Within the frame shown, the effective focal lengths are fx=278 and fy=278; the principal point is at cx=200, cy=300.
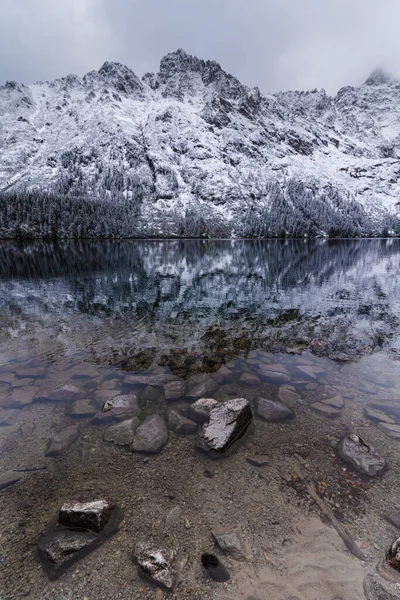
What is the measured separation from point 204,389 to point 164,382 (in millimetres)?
1981

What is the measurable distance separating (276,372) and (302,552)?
852 centimetres

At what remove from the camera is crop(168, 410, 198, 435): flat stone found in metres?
9.70

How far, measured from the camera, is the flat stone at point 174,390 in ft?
38.4

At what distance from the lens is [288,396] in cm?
1198

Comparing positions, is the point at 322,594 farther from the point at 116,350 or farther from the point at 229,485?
the point at 116,350

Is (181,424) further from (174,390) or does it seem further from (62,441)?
(62,441)

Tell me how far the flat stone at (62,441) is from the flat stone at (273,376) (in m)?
8.49

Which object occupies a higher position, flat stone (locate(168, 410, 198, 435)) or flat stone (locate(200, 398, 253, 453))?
flat stone (locate(200, 398, 253, 453))

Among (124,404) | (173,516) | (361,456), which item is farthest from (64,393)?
(361,456)

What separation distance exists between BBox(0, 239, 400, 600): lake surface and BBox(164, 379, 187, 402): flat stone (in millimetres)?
151

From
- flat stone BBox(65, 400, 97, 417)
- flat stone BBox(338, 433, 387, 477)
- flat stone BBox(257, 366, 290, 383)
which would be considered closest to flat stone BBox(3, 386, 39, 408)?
flat stone BBox(65, 400, 97, 417)

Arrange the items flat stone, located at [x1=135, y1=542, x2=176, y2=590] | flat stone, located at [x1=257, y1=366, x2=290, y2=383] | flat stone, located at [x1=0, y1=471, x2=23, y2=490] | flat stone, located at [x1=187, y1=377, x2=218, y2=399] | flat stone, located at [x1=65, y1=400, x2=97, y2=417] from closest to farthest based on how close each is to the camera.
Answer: flat stone, located at [x1=135, y1=542, x2=176, y2=590] → flat stone, located at [x1=0, y1=471, x2=23, y2=490] → flat stone, located at [x1=65, y1=400, x2=97, y2=417] → flat stone, located at [x1=187, y1=377, x2=218, y2=399] → flat stone, located at [x1=257, y1=366, x2=290, y2=383]

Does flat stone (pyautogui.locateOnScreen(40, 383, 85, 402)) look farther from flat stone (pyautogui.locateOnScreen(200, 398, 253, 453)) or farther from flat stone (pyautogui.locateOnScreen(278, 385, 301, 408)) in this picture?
flat stone (pyautogui.locateOnScreen(278, 385, 301, 408))

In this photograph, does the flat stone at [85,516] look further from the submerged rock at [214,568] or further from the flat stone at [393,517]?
the flat stone at [393,517]
